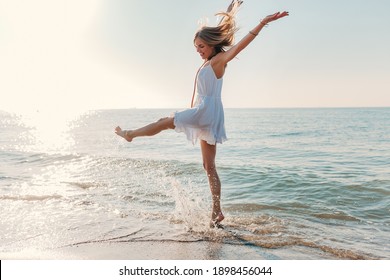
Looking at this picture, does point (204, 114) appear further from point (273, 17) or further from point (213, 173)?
point (273, 17)

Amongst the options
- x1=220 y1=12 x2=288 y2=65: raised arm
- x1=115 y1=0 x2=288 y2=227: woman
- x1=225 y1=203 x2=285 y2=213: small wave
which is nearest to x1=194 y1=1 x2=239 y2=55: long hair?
x1=115 y1=0 x2=288 y2=227: woman

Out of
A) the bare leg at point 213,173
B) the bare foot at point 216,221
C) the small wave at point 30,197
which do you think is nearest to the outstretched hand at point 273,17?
the bare leg at point 213,173

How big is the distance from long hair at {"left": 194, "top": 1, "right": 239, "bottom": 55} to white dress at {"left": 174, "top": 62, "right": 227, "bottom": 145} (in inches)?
10.4

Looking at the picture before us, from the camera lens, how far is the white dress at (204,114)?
450 centimetres

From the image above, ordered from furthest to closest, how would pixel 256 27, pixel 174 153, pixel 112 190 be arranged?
1. pixel 174 153
2. pixel 112 190
3. pixel 256 27

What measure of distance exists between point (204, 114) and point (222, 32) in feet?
3.19

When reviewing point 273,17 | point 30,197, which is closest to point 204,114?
point 273,17

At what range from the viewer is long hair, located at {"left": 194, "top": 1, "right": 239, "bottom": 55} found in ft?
14.9

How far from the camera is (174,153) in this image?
14.4 meters

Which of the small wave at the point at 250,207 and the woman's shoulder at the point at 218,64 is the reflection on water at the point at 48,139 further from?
the woman's shoulder at the point at 218,64

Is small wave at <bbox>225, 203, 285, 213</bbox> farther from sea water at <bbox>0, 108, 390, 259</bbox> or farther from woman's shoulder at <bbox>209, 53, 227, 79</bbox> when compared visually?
woman's shoulder at <bbox>209, 53, 227, 79</bbox>
